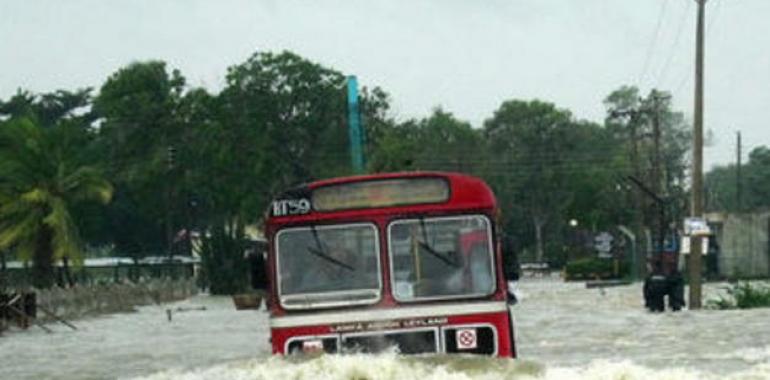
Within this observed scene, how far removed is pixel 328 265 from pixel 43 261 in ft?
152

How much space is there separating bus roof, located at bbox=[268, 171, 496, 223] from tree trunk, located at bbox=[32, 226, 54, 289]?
44.4 m

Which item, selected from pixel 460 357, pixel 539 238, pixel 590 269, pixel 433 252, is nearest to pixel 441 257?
pixel 433 252

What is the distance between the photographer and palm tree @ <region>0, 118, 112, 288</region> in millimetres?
54894

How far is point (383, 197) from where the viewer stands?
1230 centimetres

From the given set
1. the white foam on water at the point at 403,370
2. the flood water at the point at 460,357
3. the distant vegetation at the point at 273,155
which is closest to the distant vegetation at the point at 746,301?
the flood water at the point at 460,357

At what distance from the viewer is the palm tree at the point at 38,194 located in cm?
5489

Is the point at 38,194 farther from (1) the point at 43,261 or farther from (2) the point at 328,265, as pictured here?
(2) the point at 328,265

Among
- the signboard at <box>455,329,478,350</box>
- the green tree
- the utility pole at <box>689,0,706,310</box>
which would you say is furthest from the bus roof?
the green tree

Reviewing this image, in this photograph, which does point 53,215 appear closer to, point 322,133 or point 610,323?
point 610,323

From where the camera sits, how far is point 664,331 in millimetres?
27859

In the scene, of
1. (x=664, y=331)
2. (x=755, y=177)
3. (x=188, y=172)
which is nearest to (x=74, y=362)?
(x=664, y=331)

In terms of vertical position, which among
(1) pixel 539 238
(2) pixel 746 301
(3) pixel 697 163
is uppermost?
(3) pixel 697 163

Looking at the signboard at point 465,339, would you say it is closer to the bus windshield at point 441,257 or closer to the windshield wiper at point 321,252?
the bus windshield at point 441,257

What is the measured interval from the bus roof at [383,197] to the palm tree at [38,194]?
1712 inches
